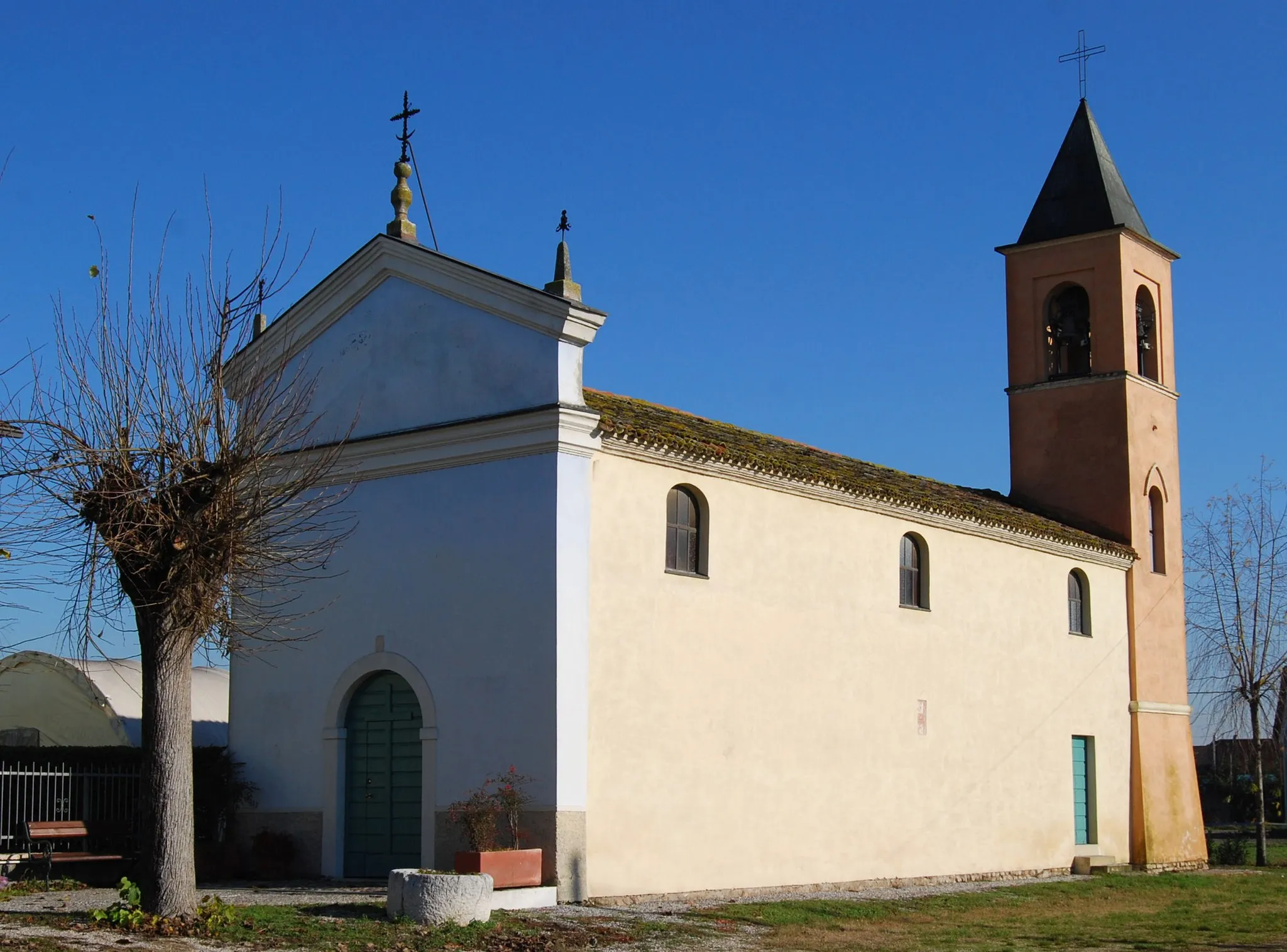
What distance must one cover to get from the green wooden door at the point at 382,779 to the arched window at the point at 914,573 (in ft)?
25.3

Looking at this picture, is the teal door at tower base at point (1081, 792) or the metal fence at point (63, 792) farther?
the teal door at tower base at point (1081, 792)

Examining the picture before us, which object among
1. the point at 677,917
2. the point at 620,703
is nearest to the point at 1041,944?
the point at 677,917

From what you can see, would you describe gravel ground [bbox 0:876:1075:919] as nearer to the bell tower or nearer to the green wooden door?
the green wooden door

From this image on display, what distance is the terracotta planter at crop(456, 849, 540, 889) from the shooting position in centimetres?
1534

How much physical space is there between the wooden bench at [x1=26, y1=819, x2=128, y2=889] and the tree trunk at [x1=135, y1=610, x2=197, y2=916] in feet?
12.6

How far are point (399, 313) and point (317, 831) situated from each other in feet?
21.4

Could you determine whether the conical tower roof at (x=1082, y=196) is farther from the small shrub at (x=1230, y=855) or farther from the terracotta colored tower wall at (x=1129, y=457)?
the small shrub at (x=1230, y=855)

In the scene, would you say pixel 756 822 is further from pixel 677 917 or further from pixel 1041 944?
pixel 1041 944

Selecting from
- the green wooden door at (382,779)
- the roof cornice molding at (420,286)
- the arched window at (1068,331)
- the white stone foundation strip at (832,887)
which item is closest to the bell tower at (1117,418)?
the arched window at (1068,331)

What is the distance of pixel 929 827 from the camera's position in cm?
2161

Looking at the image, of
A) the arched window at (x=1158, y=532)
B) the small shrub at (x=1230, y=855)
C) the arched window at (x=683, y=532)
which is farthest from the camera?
the small shrub at (x=1230, y=855)

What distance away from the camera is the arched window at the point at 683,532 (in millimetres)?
18125

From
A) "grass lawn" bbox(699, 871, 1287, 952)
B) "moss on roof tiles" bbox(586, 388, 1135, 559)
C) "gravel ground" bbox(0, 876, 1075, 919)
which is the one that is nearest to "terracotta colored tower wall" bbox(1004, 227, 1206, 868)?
"moss on roof tiles" bbox(586, 388, 1135, 559)

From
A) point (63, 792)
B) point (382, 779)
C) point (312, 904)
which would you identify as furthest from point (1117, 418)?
point (63, 792)
